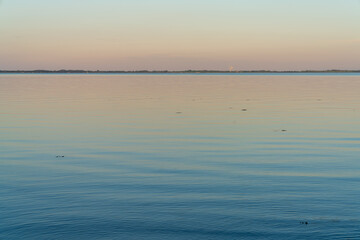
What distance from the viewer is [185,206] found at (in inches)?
469

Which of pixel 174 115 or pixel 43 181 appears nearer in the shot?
pixel 43 181

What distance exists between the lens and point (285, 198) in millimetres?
12531

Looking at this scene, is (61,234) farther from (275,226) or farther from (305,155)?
(305,155)

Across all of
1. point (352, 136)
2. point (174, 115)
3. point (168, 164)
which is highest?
point (168, 164)

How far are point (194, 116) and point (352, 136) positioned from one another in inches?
457

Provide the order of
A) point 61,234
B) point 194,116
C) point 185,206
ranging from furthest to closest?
point 194,116 < point 185,206 < point 61,234

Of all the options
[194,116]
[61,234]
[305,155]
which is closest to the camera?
[61,234]

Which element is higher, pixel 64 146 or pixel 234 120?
pixel 64 146

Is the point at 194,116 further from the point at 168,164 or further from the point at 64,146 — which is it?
the point at 168,164

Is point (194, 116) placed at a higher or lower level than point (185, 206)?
lower

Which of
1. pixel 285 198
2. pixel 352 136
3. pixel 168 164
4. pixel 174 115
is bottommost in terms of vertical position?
pixel 174 115

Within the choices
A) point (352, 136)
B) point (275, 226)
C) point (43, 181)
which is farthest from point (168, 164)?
point (352, 136)

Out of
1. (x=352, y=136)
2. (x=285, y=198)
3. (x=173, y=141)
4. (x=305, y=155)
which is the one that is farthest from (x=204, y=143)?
(x=285, y=198)

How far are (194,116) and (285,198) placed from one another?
20301mm
